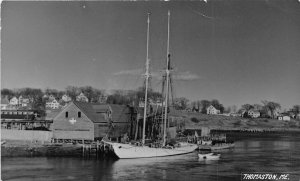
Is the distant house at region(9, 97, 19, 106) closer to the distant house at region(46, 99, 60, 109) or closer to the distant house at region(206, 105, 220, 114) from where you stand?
the distant house at region(46, 99, 60, 109)

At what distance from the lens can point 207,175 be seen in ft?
114

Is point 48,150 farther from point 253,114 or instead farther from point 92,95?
point 253,114

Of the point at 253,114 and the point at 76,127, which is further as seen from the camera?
the point at 253,114

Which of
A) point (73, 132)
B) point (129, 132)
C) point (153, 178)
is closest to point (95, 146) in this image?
point (73, 132)

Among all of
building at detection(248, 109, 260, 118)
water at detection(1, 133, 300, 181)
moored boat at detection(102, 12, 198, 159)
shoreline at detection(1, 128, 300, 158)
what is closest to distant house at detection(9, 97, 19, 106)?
shoreline at detection(1, 128, 300, 158)

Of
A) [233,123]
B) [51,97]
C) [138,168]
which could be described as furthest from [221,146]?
[233,123]

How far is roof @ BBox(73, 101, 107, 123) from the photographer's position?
51.4 metres

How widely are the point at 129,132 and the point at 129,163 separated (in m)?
17.5

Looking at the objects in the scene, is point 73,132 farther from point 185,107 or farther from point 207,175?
point 185,107

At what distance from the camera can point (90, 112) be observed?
172 ft

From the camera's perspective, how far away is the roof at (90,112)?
5141 centimetres

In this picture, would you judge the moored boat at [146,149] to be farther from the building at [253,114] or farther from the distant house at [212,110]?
the building at [253,114]

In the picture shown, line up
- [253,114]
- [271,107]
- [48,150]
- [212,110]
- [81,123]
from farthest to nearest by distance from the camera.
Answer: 1. [253,114]
2. [212,110]
3. [271,107]
4. [81,123]
5. [48,150]

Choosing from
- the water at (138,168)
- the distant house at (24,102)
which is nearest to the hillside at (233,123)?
the distant house at (24,102)
